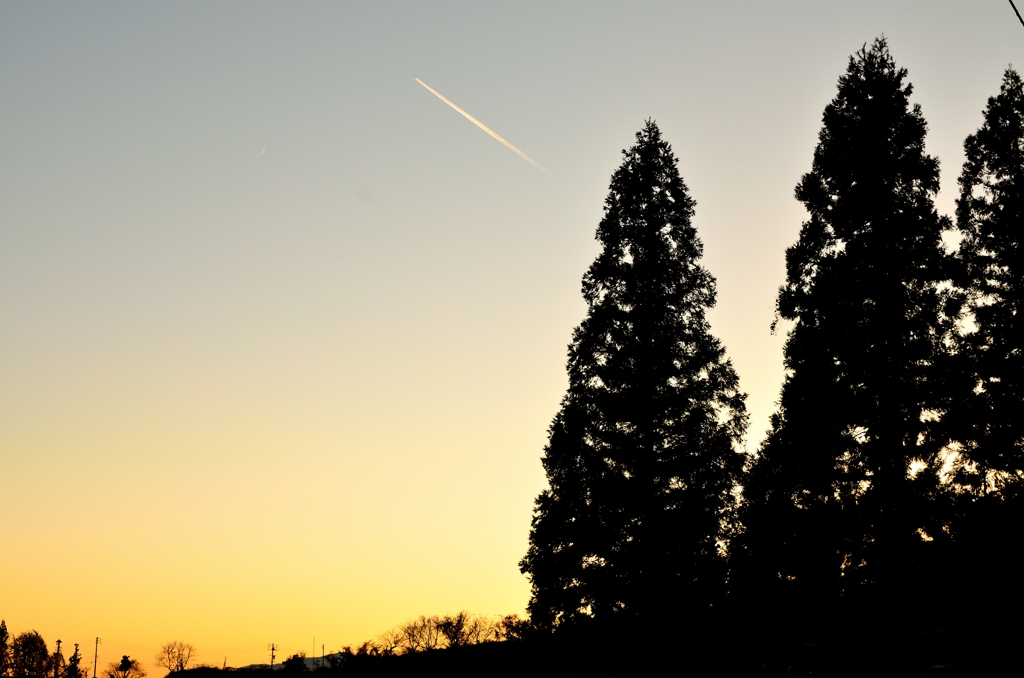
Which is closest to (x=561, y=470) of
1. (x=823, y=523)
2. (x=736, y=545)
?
(x=736, y=545)

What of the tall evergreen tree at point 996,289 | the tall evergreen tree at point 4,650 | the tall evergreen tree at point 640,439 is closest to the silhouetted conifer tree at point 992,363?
the tall evergreen tree at point 996,289

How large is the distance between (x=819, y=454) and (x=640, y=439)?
4.61 meters

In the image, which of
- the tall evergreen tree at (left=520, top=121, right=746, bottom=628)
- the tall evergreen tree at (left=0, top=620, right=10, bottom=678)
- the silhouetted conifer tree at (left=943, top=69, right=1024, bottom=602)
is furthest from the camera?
Result: the tall evergreen tree at (left=0, top=620, right=10, bottom=678)

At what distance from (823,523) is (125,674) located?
11015 cm

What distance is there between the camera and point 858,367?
2141 centimetres

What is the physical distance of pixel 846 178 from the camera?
2325cm

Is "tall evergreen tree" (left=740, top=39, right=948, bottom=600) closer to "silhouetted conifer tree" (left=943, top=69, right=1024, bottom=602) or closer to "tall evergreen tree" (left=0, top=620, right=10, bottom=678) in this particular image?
"silhouetted conifer tree" (left=943, top=69, right=1024, bottom=602)

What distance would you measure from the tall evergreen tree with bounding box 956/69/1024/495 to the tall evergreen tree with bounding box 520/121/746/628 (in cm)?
574

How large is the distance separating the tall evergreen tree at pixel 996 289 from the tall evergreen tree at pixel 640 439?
574cm

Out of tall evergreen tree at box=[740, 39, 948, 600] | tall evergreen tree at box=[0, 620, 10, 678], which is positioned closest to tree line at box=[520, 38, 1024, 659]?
tall evergreen tree at box=[740, 39, 948, 600]

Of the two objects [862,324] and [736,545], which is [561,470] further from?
[862,324]

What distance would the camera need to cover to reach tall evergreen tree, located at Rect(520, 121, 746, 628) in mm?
22625

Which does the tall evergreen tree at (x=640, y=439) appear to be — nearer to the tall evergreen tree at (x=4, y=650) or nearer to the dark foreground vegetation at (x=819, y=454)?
the dark foreground vegetation at (x=819, y=454)

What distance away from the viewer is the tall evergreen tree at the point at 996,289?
71.9 ft
